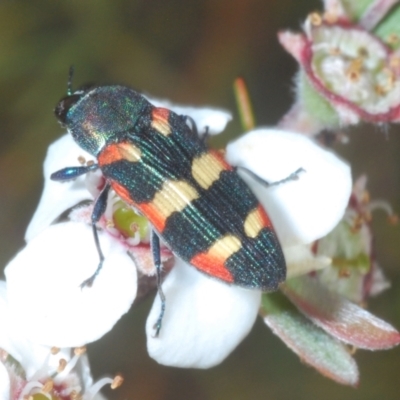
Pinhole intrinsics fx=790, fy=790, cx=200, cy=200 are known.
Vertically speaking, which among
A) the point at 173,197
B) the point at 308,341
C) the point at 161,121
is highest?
the point at 161,121

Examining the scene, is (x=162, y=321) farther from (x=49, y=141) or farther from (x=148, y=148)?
(x=49, y=141)

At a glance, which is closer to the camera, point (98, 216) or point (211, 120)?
point (98, 216)

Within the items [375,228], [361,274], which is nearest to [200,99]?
[375,228]

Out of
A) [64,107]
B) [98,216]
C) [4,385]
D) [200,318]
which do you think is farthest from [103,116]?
[4,385]

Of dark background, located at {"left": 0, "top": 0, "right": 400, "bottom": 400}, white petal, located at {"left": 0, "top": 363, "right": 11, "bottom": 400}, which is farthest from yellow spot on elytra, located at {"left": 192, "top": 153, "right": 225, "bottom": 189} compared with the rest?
dark background, located at {"left": 0, "top": 0, "right": 400, "bottom": 400}

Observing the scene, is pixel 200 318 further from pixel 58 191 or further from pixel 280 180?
pixel 58 191

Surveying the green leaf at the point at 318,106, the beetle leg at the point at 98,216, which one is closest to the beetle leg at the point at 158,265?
the beetle leg at the point at 98,216

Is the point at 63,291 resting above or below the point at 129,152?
below

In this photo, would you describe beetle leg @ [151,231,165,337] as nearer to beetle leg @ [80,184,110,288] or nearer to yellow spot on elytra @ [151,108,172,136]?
beetle leg @ [80,184,110,288]
